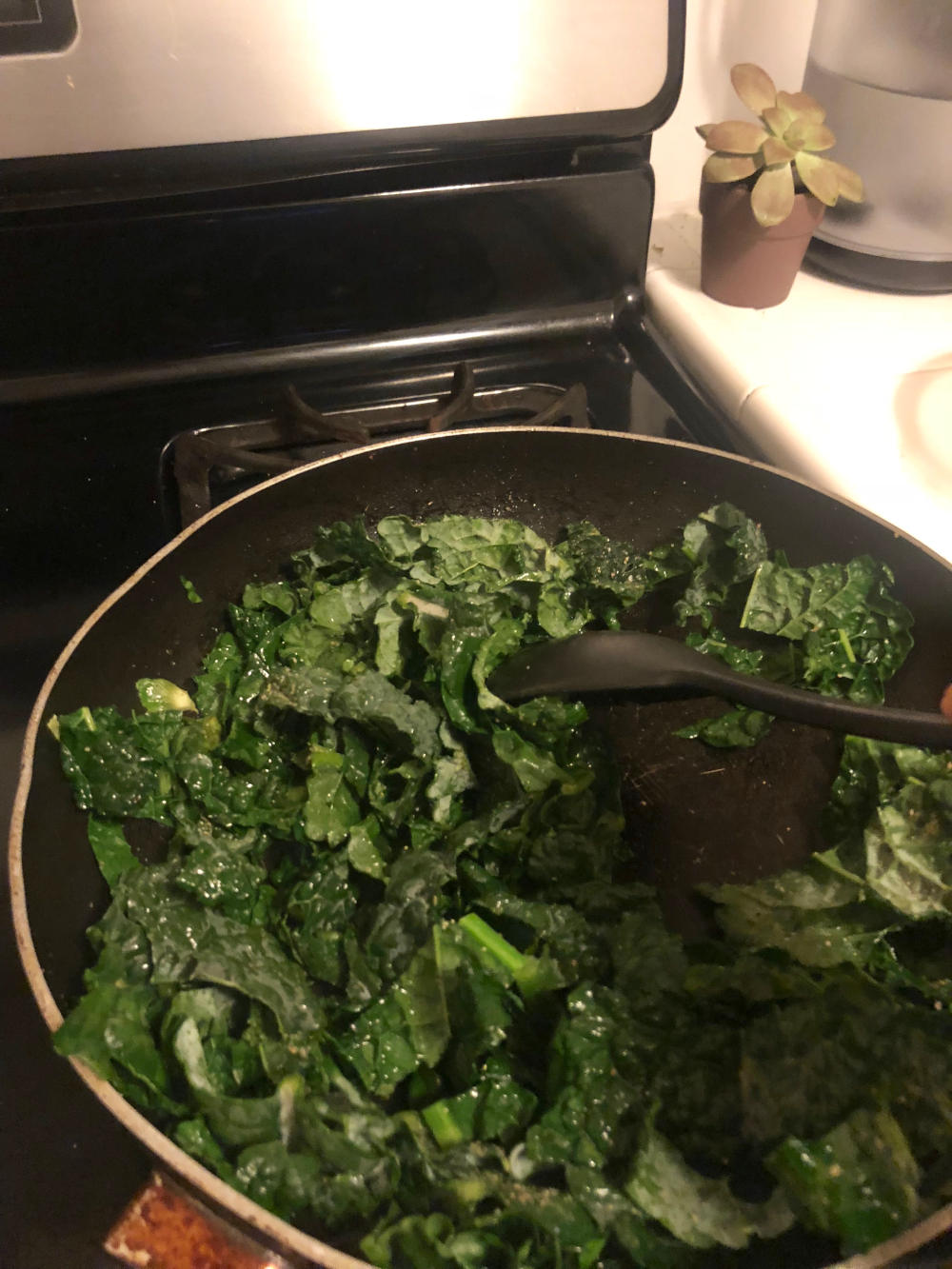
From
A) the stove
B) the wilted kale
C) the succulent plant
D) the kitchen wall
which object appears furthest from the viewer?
the kitchen wall

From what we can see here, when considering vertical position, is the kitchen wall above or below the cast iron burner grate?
above

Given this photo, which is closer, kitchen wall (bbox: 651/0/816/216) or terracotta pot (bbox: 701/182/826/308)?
terracotta pot (bbox: 701/182/826/308)

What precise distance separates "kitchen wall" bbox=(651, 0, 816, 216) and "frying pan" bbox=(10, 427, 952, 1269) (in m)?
0.77

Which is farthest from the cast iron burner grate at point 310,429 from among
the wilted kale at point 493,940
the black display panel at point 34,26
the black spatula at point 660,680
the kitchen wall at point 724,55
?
the kitchen wall at point 724,55

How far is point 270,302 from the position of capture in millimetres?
1227

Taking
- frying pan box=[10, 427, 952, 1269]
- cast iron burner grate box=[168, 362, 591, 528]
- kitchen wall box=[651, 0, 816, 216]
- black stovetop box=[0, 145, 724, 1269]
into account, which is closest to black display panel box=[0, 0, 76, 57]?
black stovetop box=[0, 145, 724, 1269]

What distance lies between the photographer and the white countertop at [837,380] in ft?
3.55

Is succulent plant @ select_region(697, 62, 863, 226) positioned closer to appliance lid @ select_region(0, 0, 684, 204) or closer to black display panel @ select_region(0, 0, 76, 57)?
appliance lid @ select_region(0, 0, 684, 204)

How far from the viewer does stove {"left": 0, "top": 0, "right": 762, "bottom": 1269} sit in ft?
3.52

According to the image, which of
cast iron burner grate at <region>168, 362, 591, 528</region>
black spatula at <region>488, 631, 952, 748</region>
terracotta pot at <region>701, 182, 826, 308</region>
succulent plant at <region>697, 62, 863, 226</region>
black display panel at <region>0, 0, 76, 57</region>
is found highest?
black display panel at <region>0, 0, 76, 57</region>

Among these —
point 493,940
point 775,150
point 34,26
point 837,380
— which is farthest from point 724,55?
point 493,940

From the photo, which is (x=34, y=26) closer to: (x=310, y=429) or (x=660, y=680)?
(x=310, y=429)

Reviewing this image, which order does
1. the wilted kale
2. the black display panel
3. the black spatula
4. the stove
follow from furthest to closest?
the stove, the black display panel, the black spatula, the wilted kale

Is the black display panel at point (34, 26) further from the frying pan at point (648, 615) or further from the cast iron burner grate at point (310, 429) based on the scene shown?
the frying pan at point (648, 615)
